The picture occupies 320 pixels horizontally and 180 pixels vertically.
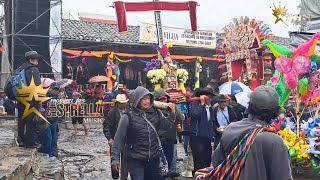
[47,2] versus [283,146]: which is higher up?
[47,2]

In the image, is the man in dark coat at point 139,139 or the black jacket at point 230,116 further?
the black jacket at point 230,116

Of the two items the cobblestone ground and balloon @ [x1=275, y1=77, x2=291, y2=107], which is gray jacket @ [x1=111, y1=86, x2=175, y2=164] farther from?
balloon @ [x1=275, y1=77, x2=291, y2=107]

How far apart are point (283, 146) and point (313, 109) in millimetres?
6203

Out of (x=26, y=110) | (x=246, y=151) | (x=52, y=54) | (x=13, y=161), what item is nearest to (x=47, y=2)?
(x=52, y=54)

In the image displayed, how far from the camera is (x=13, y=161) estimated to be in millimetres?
5590

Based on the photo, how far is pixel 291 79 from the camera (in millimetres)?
8164

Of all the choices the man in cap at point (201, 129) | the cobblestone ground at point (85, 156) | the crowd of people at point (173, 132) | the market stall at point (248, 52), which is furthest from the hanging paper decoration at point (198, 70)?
the man in cap at point (201, 129)

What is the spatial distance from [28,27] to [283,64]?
12830 mm

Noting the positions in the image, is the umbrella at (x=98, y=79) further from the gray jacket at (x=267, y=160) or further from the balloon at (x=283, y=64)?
the gray jacket at (x=267, y=160)

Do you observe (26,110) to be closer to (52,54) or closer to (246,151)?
(246,151)

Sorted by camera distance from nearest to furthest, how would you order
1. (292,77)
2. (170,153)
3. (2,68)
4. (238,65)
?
(170,153)
(292,77)
(238,65)
(2,68)

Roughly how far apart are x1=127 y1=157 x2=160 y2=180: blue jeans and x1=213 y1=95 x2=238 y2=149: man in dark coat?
273 cm

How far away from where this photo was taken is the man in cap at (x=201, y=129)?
24.6 feet

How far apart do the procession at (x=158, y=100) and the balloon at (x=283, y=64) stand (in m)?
0.02
